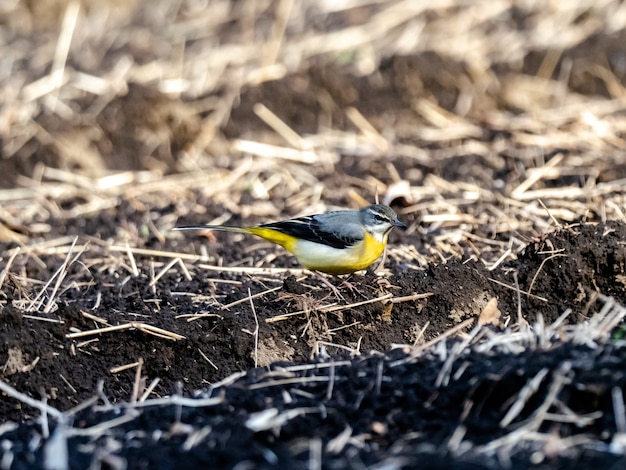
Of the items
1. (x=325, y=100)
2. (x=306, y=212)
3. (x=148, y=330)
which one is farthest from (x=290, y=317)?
(x=325, y=100)

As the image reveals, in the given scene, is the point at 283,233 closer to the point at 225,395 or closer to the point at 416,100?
the point at 225,395

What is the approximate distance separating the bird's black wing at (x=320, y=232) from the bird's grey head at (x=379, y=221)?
4.9 inches

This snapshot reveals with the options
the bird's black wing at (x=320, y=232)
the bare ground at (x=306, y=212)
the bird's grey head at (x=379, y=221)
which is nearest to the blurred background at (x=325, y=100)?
the bare ground at (x=306, y=212)

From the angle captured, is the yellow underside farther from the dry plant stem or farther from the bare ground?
the dry plant stem

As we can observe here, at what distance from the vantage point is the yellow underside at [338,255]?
6.74 metres

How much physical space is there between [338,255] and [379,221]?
18.7 inches

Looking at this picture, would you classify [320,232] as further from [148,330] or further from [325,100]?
[325,100]

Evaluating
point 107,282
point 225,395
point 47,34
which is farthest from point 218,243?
point 47,34

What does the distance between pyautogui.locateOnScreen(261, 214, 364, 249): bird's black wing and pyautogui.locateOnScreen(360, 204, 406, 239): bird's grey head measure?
0.12 m

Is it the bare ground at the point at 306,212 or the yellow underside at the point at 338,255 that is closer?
the bare ground at the point at 306,212

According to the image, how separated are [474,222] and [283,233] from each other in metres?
2.03

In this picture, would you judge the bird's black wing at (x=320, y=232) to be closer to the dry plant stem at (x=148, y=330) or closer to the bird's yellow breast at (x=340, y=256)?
the bird's yellow breast at (x=340, y=256)

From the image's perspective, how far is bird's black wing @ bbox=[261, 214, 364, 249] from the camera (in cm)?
680

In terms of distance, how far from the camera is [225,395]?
484 centimetres
